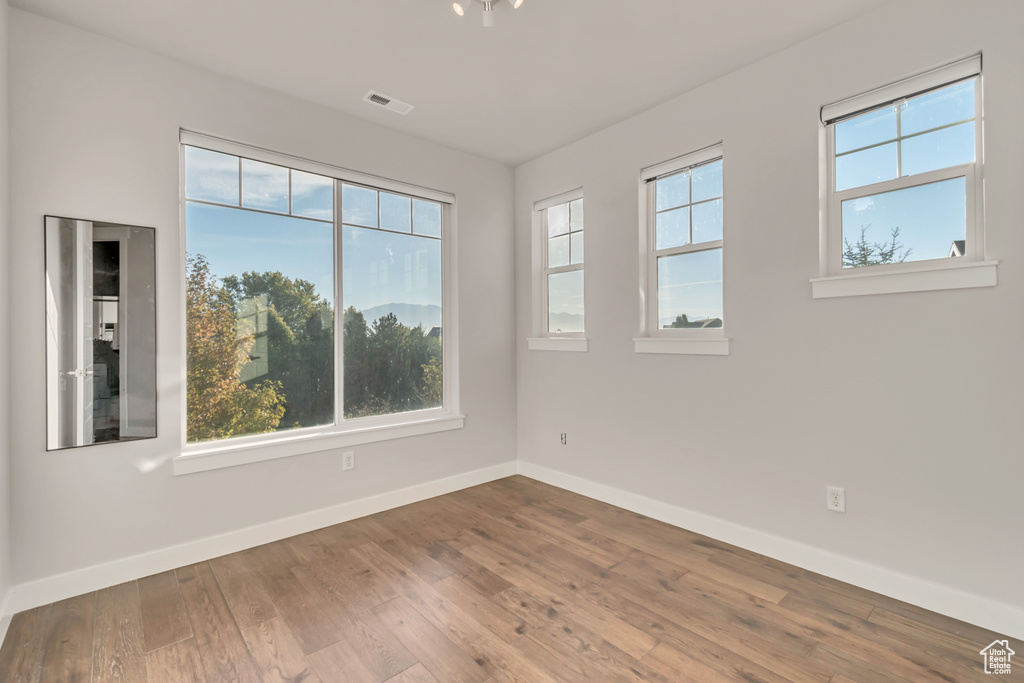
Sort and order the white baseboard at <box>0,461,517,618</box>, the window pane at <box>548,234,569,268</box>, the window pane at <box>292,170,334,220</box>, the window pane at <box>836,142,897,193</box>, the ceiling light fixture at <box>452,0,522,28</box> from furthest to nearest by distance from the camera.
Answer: the window pane at <box>548,234,569,268</box> → the window pane at <box>292,170,334,220</box> → the window pane at <box>836,142,897,193</box> → the white baseboard at <box>0,461,517,618</box> → the ceiling light fixture at <box>452,0,522,28</box>

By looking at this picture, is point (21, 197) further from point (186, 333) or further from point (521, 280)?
point (521, 280)

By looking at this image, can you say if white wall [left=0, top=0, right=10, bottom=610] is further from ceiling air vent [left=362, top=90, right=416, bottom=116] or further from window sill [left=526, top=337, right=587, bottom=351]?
window sill [left=526, top=337, right=587, bottom=351]

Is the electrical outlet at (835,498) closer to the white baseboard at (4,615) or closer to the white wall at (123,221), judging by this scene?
the white wall at (123,221)

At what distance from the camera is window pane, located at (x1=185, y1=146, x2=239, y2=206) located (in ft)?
9.11

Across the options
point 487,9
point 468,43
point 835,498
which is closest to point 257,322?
point 468,43

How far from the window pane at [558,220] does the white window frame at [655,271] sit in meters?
0.84

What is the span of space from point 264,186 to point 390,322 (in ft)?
4.15

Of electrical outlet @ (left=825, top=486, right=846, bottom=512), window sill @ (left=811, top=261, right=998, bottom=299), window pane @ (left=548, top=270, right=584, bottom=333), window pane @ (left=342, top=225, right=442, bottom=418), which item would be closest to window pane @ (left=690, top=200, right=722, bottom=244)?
window sill @ (left=811, top=261, right=998, bottom=299)

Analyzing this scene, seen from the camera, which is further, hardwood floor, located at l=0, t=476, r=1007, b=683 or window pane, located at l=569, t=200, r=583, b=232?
window pane, located at l=569, t=200, r=583, b=232

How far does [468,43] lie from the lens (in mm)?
2539

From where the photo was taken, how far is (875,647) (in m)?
1.90

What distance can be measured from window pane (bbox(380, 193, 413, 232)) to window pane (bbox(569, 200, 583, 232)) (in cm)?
137

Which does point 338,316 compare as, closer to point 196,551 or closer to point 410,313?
point 410,313

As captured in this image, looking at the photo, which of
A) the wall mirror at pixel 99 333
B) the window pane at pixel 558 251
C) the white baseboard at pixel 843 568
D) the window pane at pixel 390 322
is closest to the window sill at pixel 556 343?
the window pane at pixel 558 251
